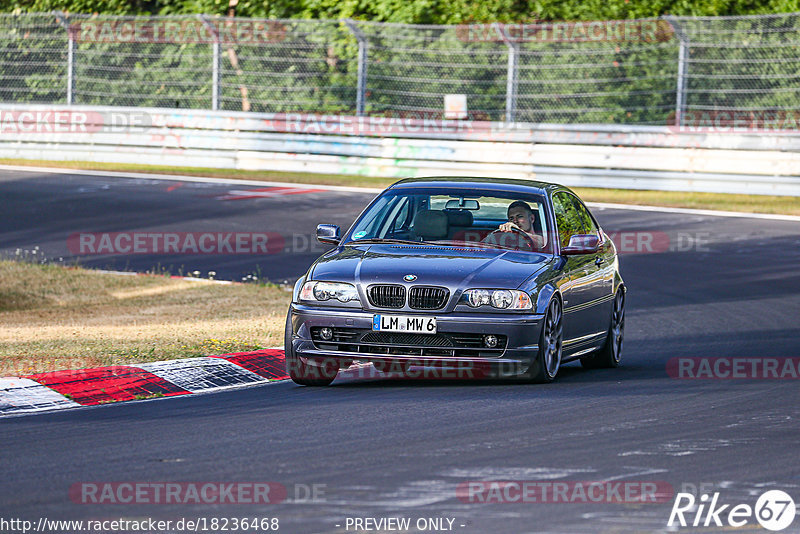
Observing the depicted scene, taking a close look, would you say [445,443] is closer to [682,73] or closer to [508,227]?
[508,227]

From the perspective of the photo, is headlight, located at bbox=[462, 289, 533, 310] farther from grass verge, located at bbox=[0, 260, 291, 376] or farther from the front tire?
grass verge, located at bbox=[0, 260, 291, 376]

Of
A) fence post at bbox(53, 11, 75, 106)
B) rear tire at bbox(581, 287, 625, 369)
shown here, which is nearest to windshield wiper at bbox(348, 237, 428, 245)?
rear tire at bbox(581, 287, 625, 369)

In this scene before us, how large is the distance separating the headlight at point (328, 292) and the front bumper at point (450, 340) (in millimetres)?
88

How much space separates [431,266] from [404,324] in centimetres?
47

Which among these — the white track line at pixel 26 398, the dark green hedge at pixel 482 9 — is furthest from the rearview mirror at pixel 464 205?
the dark green hedge at pixel 482 9

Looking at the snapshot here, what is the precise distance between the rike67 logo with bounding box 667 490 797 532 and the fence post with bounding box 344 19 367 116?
2158 cm

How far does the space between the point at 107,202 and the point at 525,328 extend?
49.1ft

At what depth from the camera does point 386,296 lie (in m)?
9.22

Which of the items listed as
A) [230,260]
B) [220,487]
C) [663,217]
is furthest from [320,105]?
[220,487]

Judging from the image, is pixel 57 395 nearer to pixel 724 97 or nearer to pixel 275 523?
pixel 275 523

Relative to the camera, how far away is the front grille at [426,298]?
9.17m

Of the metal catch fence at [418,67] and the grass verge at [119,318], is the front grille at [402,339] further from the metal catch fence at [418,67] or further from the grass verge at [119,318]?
the metal catch fence at [418,67]

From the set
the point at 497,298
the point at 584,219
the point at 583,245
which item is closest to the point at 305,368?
the point at 497,298

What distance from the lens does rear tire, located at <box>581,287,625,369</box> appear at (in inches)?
437
